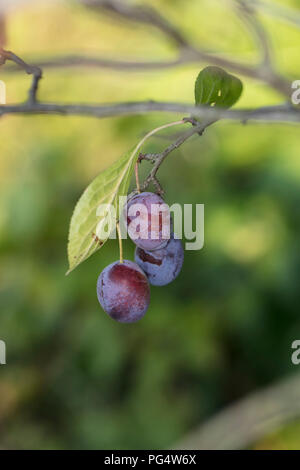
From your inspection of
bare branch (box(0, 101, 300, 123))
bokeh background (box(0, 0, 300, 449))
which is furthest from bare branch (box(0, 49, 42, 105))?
bokeh background (box(0, 0, 300, 449))

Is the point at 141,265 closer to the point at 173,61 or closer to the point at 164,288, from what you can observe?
the point at 173,61

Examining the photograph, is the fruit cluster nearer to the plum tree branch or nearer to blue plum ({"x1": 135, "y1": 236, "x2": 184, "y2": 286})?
blue plum ({"x1": 135, "y1": 236, "x2": 184, "y2": 286})

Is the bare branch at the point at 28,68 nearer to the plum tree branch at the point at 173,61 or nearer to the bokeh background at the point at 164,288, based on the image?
the plum tree branch at the point at 173,61

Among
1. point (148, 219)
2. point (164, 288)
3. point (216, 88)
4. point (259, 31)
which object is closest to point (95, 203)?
point (148, 219)

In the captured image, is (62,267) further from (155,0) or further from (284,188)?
(155,0)

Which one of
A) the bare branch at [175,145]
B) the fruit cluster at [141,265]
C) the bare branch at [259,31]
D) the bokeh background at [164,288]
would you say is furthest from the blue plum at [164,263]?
the bokeh background at [164,288]

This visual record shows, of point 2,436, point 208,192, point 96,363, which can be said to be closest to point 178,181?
point 208,192
